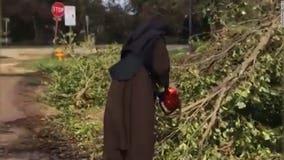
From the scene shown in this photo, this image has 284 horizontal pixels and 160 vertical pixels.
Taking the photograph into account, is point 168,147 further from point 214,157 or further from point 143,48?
point 143,48

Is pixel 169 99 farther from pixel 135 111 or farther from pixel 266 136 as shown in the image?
pixel 266 136

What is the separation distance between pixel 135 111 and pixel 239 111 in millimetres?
2024

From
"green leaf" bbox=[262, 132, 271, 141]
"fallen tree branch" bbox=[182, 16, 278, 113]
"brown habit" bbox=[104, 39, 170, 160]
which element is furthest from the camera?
"fallen tree branch" bbox=[182, 16, 278, 113]

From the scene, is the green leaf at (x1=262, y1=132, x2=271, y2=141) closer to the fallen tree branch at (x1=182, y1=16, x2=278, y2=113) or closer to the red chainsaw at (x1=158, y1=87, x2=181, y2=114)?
the fallen tree branch at (x1=182, y1=16, x2=278, y2=113)

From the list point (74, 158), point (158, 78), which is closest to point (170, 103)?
point (158, 78)

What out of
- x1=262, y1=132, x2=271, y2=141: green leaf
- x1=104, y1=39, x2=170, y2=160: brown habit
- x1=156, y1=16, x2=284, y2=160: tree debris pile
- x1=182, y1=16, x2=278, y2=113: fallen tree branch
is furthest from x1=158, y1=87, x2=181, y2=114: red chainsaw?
x1=262, y1=132, x2=271, y2=141: green leaf

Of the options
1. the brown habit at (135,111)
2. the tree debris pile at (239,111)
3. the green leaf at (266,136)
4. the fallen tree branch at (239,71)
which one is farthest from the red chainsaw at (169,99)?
the green leaf at (266,136)

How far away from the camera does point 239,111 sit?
23.9ft

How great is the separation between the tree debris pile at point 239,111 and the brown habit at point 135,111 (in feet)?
4.18

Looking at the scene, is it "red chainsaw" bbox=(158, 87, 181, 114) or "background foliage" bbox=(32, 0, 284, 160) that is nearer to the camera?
"red chainsaw" bbox=(158, 87, 181, 114)

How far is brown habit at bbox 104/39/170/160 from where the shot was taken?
556cm

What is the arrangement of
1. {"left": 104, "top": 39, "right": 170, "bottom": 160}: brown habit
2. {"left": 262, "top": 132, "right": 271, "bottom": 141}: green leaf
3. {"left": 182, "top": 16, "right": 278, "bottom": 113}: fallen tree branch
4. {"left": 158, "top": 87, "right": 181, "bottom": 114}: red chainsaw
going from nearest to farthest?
{"left": 104, "top": 39, "right": 170, "bottom": 160}: brown habit, {"left": 158, "top": 87, "right": 181, "bottom": 114}: red chainsaw, {"left": 262, "top": 132, "right": 271, "bottom": 141}: green leaf, {"left": 182, "top": 16, "right": 278, "bottom": 113}: fallen tree branch

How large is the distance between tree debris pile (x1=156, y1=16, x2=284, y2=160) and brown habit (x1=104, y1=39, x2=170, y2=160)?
128 centimetres

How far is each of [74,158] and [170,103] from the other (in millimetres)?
3392
